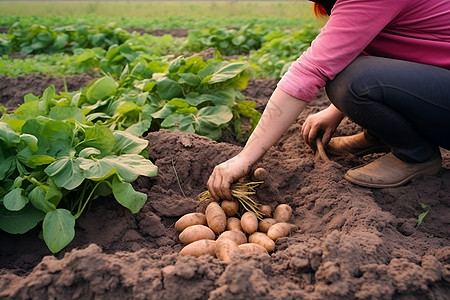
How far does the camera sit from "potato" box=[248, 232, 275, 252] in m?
2.18

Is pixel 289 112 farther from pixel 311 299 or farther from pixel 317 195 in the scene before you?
pixel 311 299

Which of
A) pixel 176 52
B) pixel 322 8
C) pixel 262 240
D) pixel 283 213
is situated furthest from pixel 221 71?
pixel 176 52

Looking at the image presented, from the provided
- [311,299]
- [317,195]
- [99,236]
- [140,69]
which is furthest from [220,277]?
[140,69]

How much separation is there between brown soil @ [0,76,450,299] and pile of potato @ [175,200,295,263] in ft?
0.23

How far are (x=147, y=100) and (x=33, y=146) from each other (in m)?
1.34

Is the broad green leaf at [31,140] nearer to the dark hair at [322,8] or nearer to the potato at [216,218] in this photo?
the potato at [216,218]

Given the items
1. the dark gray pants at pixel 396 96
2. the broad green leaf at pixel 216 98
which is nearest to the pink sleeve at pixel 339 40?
the dark gray pants at pixel 396 96

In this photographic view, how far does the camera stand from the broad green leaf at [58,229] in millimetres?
2102

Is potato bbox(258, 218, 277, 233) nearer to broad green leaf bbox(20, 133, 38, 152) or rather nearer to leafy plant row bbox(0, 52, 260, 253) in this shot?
leafy plant row bbox(0, 52, 260, 253)

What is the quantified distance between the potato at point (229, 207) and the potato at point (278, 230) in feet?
0.78

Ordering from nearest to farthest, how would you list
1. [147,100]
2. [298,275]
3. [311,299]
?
[311,299]
[298,275]
[147,100]

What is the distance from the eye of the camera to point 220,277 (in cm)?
173

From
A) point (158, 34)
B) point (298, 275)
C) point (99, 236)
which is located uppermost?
point (298, 275)

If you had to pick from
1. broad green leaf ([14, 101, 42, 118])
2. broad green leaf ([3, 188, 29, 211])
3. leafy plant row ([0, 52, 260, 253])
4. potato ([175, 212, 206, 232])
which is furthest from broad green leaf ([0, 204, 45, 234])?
broad green leaf ([14, 101, 42, 118])
